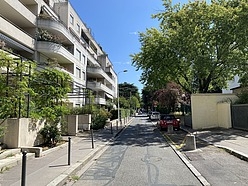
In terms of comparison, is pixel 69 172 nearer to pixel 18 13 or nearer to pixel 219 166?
pixel 219 166

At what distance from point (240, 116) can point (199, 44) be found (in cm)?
721

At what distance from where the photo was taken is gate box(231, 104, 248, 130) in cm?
2084

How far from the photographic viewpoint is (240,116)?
21.9 meters

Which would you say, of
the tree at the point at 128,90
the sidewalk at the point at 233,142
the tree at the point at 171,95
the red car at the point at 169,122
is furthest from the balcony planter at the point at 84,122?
the tree at the point at 128,90

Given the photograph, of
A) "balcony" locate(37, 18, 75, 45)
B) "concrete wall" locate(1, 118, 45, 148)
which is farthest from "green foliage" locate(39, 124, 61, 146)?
"balcony" locate(37, 18, 75, 45)

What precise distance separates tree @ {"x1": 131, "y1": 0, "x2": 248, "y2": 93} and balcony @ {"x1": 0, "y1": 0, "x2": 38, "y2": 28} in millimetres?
12378

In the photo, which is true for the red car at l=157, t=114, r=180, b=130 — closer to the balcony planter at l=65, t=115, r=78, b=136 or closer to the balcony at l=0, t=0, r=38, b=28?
the balcony planter at l=65, t=115, r=78, b=136

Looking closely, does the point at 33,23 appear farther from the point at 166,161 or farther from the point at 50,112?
the point at 166,161

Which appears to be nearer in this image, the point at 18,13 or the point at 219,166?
the point at 219,166

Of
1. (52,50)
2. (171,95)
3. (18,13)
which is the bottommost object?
(171,95)

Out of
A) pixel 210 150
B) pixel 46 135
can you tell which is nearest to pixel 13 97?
pixel 46 135

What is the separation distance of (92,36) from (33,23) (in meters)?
29.2

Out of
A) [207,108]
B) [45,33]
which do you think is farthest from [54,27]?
[207,108]

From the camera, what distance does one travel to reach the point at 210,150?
13.1 m
